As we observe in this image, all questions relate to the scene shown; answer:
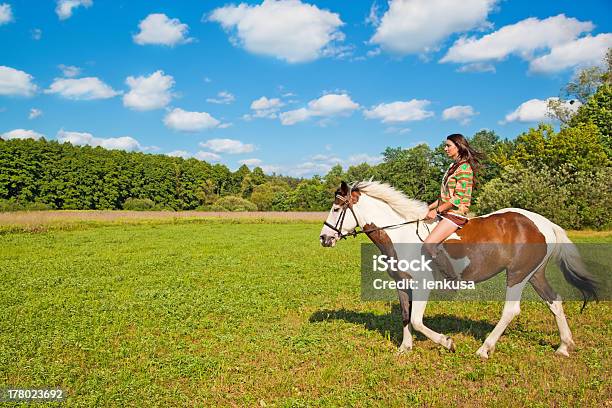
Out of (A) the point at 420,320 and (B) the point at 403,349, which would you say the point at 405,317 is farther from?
(B) the point at 403,349

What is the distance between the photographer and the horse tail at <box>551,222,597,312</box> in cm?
670

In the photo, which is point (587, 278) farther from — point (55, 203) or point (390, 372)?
point (55, 203)

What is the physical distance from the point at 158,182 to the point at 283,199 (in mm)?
26450

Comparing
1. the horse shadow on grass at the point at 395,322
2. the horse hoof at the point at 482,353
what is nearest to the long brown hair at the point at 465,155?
the horse hoof at the point at 482,353

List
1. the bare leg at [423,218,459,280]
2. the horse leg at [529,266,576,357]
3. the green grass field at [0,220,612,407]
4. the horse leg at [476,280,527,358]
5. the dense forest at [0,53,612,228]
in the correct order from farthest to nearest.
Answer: the dense forest at [0,53,612,228]
the horse leg at [529,266,576,357]
the horse leg at [476,280,527,358]
the bare leg at [423,218,459,280]
the green grass field at [0,220,612,407]

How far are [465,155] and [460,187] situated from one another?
1.62 feet

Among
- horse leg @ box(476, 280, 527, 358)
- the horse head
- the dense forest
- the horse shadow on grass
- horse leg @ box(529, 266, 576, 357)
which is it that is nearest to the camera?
horse leg @ box(476, 280, 527, 358)

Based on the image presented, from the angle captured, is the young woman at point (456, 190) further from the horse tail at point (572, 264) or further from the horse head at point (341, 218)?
the horse tail at point (572, 264)

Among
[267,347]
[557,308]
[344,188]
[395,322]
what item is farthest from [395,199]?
[267,347]

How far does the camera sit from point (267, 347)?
6941mm

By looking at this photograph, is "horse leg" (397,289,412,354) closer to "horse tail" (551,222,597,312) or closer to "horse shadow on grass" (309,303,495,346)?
"horse shadow on grass" (309,303,495,346)

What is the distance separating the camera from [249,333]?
7.80m

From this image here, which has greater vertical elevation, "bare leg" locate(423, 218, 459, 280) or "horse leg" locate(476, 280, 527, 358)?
"bare leg" locate(423, 218, 459, 280)

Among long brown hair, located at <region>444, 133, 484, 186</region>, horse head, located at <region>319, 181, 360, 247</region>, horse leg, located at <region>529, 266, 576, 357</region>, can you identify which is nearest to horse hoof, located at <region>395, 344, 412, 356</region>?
horse head, located at <region>319, 181, 360, 247</region>
